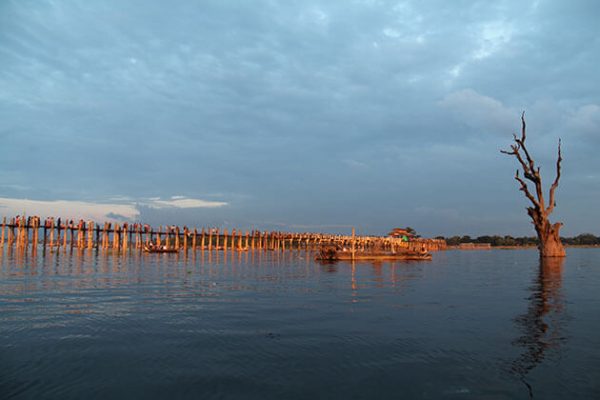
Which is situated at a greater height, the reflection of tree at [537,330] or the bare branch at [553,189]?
the bare branch at [553,189]

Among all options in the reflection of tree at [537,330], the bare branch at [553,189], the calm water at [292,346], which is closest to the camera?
the calm water at [292,346]

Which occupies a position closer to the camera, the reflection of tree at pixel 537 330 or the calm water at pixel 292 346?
the calm water at pixel 292 346

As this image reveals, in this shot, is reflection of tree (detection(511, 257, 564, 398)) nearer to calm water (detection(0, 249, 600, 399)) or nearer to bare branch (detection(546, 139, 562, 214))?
calm water (detection(0, 249, 600, 399))

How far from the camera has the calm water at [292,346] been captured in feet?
30.5

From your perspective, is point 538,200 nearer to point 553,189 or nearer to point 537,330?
point 553,189

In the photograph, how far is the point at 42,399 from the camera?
8500 mm

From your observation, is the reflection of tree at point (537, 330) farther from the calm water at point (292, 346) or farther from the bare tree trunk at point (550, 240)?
the bare tree trunk at point (550, 240)

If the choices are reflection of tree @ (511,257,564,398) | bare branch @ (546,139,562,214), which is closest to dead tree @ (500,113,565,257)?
bare branch @ (546,139,562,214)

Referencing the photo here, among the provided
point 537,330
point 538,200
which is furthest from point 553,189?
point 537,330

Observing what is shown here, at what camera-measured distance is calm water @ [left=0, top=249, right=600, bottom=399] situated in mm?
9305

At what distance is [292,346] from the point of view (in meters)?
12.5

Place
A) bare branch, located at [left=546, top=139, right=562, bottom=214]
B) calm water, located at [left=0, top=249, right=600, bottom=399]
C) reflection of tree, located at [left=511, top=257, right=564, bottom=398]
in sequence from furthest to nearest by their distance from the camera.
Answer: bare branch, located at [left=546, top=139, right=562, bottom=214] → reflection of tree, located at [left=511, top=257, right=564, bottom=398] → calm water, located at [left=0, top=249, right=600, bottom=399]

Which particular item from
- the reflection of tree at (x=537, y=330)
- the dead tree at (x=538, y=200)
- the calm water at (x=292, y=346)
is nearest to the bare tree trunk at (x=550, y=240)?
the dead tree at (x=538, y=200)

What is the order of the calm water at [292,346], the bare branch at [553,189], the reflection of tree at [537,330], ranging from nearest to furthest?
the calm water at [292,346] < the reflection of tree at [537,330] < the bare branch at [553,189]
